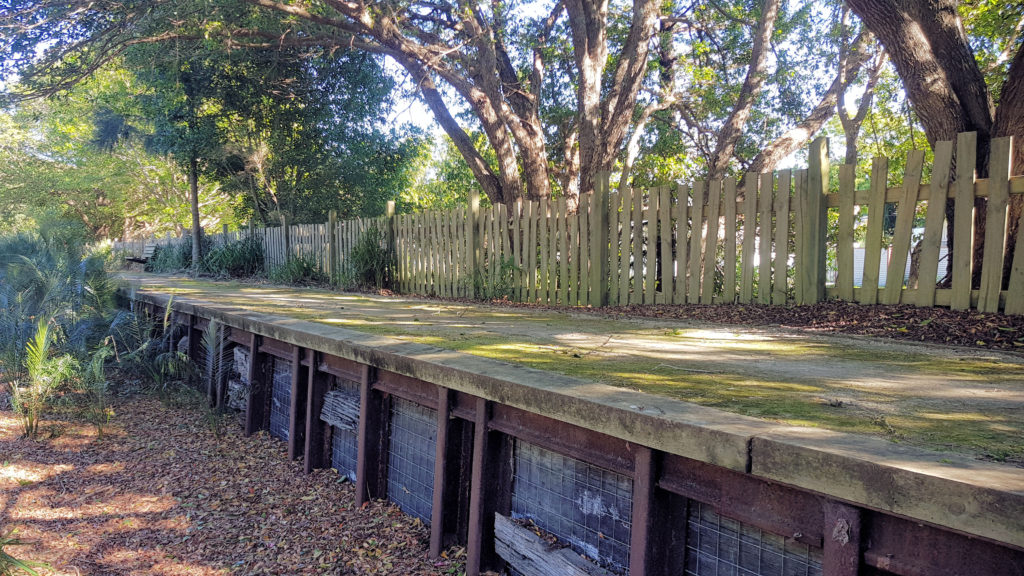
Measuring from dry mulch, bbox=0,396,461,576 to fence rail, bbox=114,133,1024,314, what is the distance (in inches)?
136

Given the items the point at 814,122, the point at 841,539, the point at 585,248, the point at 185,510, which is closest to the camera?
the point at 841,539

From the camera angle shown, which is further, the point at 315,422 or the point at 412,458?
the point at 315,422

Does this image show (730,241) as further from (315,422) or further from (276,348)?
(276,348)

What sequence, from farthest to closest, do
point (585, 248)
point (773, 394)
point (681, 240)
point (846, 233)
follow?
point (585, 248), point (681, 240), point (846, 233), point (773, 394)

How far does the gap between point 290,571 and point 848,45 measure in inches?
470

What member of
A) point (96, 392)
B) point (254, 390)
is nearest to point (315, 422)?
point (254, 390)

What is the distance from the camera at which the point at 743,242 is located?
549 cm

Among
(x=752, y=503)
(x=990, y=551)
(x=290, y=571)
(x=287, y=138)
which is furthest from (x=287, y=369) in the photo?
(x=287, y=138)

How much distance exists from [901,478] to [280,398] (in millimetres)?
5167

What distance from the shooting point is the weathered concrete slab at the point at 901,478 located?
131 centimetres

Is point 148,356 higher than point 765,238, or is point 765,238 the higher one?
point 765,238

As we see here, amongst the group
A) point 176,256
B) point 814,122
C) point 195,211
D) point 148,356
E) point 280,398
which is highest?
point 814,122

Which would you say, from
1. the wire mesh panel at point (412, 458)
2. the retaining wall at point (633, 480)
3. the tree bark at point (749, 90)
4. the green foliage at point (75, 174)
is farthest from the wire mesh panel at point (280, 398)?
the green foliage at point (75, 174)

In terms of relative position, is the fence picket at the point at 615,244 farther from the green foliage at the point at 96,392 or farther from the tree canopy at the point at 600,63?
the green foliage at the point at 96,392
